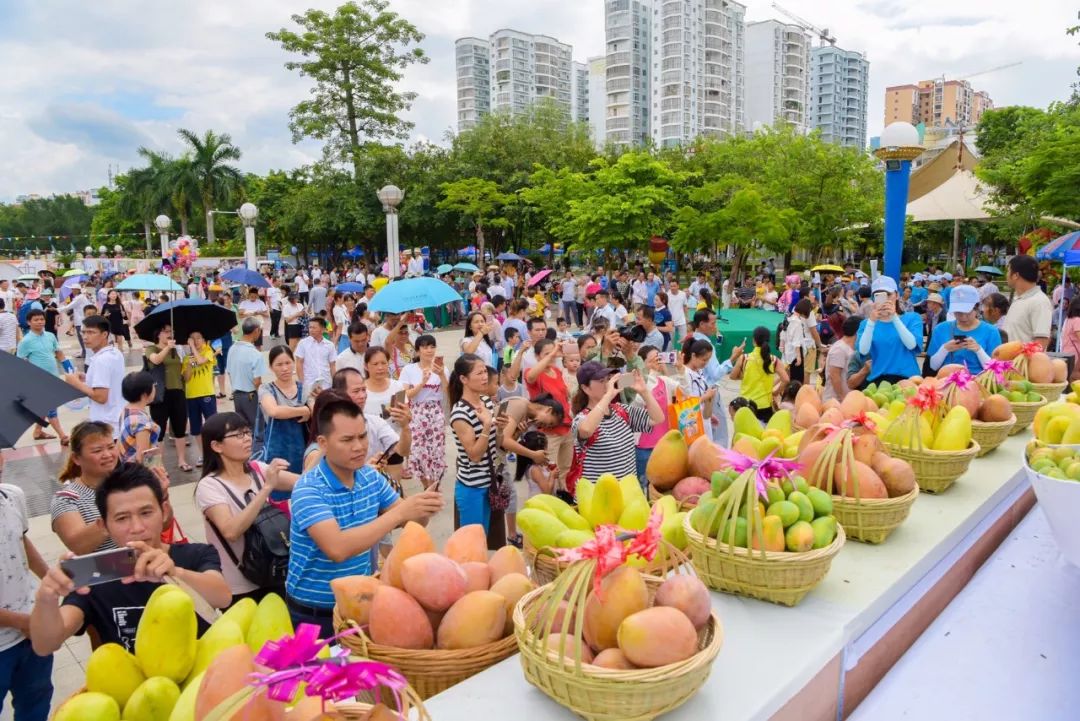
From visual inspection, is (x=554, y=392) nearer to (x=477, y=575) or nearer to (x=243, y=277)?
(x=477, y=575)

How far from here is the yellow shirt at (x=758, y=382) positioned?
655 cm

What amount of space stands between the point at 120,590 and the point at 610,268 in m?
23.6

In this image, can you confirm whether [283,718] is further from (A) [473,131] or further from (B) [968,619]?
(A) [473,131]

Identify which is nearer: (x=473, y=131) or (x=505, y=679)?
(x=505, y=679)

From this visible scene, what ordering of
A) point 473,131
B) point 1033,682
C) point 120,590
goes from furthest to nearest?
point 473,131
point 120,590
point 1033,682

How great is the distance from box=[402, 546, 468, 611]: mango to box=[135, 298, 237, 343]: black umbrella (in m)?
6.01

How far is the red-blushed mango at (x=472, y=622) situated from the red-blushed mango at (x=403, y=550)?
181 mm

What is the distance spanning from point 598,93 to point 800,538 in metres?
111

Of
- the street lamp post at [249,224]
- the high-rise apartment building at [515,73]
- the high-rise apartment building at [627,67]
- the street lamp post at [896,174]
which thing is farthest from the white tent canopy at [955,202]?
the high-rise apartment building at [515,73]

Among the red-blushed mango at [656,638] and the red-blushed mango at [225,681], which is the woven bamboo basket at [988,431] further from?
the red-blushed mango at [225,681]

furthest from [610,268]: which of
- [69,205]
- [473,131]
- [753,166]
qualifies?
[69,205]

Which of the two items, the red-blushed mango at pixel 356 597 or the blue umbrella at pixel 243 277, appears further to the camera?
the blue umbrella at pixel 243 277

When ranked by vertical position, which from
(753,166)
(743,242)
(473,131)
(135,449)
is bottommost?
(135,449)

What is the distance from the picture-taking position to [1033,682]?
1.98m
